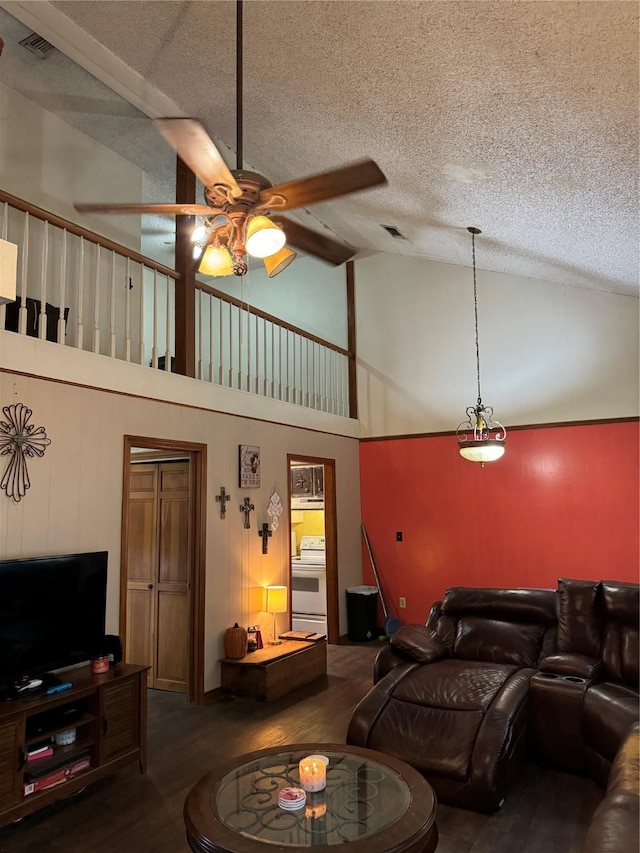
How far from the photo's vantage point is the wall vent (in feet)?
19.7

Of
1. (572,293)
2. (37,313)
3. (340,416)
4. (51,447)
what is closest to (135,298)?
(37,313)

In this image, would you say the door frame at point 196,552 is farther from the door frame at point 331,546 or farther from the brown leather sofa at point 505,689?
the door frame at point 331,546

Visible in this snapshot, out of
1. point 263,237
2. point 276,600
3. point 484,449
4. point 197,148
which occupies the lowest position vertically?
point 276,600

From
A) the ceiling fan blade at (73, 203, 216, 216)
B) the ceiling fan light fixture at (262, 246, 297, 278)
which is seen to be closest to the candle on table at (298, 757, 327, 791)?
the ceiling fan light fixture at (262, 246, 297, 278)

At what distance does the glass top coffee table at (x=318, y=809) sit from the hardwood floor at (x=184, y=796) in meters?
0.58

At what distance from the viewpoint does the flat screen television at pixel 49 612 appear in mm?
3240

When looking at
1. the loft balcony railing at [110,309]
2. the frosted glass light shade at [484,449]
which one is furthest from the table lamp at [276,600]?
the frosted glass light shade at [484,449]

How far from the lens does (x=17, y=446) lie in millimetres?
3566

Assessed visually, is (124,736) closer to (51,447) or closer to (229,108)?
(51,447)

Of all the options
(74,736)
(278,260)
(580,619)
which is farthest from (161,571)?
(580,619)

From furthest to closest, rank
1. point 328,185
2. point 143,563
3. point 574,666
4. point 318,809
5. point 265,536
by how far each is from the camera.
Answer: point 265,536
point 143,563
point 574,666
point 328,185
point 318,809

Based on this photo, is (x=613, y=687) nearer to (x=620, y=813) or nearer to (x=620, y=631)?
(x=620, y=631)

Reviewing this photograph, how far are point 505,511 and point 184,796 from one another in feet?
14.9

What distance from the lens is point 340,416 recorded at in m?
7.39
